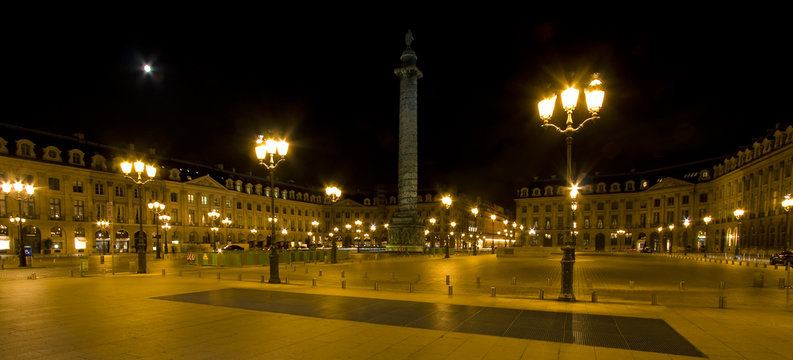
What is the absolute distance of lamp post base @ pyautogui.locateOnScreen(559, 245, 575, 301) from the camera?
13.5 m

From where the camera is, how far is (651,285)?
19766mm

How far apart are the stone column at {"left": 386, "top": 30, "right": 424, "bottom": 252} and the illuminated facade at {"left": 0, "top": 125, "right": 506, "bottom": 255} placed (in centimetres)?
782

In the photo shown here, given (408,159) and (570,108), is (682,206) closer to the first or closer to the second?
(408,159)

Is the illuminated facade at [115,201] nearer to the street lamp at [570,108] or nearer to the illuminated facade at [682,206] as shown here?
the street lamp at [570,108]

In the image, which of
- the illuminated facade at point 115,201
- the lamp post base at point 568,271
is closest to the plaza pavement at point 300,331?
the lamp post base at point 568,271

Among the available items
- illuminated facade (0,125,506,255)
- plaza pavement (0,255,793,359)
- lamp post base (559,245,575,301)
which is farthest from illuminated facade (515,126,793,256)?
plaza pavement (0,255,793,359)

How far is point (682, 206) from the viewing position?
273ft

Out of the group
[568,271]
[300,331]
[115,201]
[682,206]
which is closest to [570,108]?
[568,271]

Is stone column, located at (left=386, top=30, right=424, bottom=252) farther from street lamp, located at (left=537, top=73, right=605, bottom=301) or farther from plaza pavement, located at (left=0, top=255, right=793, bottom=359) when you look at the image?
street lamp, located at (left=537, top=73, right=605, bottom=301)

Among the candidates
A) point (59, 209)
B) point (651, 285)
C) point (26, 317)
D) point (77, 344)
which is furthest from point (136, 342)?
point (59, 209)

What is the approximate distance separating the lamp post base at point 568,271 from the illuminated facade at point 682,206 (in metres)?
50.7

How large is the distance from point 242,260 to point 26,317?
71.4ft

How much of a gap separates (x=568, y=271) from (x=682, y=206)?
3375 inches

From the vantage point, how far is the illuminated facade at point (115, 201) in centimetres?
5372
